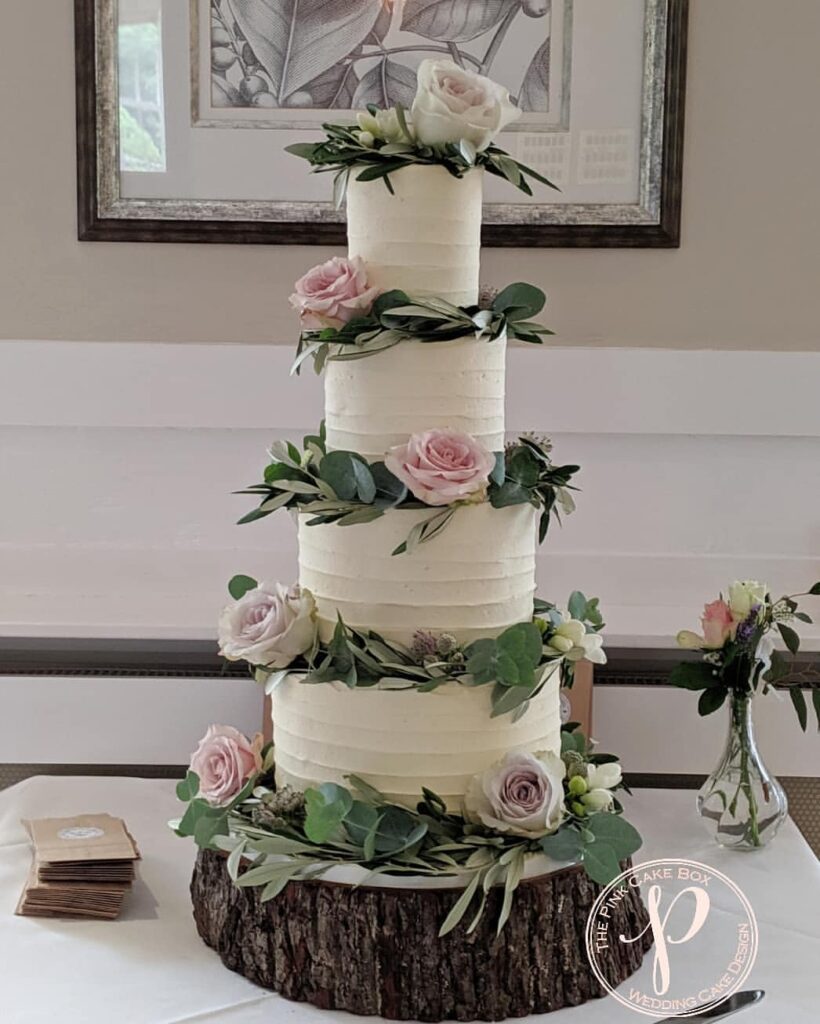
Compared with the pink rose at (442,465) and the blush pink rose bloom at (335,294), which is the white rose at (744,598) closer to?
the pink rose at (442,465)

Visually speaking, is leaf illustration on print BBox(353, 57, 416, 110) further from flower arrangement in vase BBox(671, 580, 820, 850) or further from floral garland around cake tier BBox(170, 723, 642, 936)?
floral garland around cake tier BBox(170, 723, 642, 936)

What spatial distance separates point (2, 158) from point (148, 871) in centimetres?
101

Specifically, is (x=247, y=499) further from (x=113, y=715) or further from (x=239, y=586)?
(x=239, y=586)

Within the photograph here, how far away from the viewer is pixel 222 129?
5.45 ft

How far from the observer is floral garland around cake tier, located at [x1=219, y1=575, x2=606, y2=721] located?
1.09 m

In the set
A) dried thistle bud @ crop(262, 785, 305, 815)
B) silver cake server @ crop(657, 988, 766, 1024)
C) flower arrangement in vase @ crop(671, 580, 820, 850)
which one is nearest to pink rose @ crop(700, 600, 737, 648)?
flower arrangement in vase @ crop(671, 580, 820, 850)

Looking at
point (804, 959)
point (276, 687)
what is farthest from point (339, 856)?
point (804, 959)

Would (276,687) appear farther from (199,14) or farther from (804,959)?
(199,14)

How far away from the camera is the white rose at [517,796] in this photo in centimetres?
107

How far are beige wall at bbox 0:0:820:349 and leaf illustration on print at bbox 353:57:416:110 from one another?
0.74ft

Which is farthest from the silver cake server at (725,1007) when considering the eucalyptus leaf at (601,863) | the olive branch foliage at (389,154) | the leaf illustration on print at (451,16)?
the leaf illustration on print at (451,16)

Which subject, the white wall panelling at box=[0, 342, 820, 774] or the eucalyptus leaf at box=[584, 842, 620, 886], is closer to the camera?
the eucalyptus leaf at box=[584, 842, 620, 886]

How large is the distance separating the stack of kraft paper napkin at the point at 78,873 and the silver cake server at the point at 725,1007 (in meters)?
0.58

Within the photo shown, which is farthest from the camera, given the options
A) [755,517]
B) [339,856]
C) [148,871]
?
[755,517]
